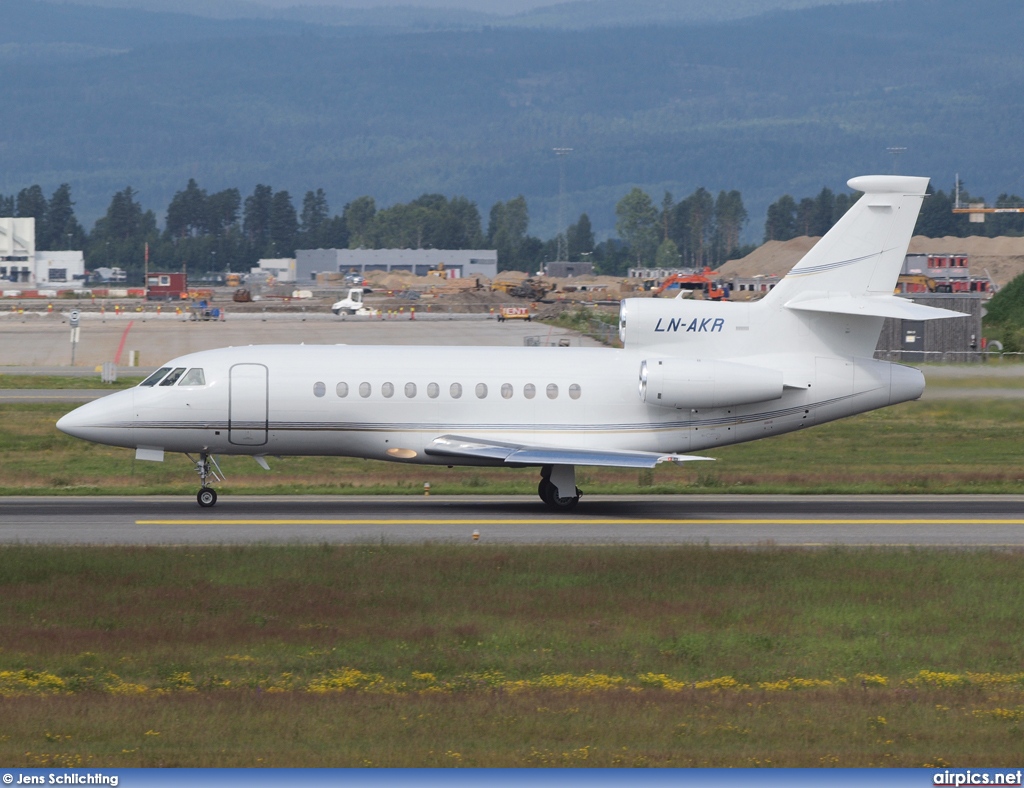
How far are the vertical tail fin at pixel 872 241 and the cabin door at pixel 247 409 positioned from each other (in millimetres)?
12183

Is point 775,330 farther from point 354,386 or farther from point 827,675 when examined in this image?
point 827,675

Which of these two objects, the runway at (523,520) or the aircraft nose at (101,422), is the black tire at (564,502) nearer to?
the runway at (523,520)

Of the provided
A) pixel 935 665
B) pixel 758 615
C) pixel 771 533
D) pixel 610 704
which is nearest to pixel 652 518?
pixel 771 533

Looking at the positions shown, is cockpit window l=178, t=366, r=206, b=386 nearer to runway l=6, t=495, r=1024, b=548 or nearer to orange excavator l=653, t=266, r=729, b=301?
runway l=6, t=495, r=1024, b=548

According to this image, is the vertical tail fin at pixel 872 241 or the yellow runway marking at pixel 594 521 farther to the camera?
the vertical tail fin at pixel 872 241

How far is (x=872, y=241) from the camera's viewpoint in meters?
32.0

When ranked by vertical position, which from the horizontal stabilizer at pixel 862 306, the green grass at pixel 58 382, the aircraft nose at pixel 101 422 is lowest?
the green grass at pixel 58 382

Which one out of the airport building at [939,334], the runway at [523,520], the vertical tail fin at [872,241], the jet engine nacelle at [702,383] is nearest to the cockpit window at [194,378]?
the runway at [523,520]

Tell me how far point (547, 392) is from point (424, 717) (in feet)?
55.9

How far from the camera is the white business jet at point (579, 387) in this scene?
3122 cm

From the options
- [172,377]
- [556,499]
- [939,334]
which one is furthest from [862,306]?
[939,334]

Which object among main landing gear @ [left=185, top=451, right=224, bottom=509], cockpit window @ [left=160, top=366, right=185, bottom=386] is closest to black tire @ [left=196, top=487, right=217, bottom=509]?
main landing gear @ [left=185, top=451, right=224, bottom=509]

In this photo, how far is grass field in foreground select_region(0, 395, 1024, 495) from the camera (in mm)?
36250

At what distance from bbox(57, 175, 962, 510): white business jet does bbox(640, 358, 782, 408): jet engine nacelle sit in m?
0.03
